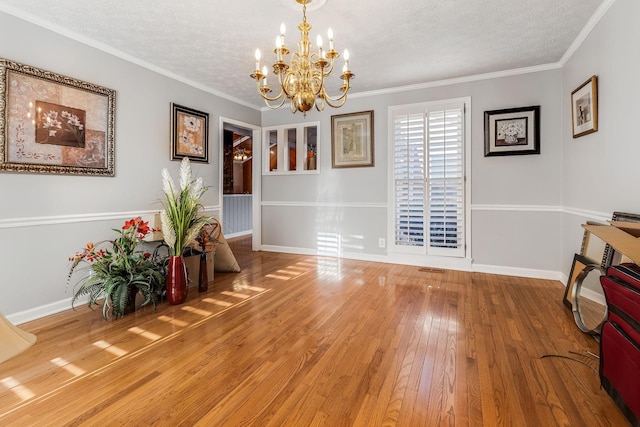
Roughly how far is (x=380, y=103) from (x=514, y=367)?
12.1 ft

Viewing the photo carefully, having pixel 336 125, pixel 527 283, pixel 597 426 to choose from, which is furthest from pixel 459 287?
pixel 336 125

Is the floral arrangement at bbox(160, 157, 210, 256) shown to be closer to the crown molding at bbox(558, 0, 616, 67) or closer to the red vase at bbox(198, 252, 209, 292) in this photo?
the red vase at bbox(198, 252, 209, 292)

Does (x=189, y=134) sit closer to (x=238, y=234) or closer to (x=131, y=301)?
(x=131, y=301)

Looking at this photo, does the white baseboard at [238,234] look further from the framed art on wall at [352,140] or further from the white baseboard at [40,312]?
the white baseboard at [40,312]

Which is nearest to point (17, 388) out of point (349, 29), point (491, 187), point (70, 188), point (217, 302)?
point (217, 302)

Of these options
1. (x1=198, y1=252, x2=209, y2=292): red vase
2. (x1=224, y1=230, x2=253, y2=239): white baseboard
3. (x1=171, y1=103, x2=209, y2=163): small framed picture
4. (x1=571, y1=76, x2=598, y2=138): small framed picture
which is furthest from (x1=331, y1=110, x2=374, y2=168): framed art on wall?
(x1=224, y1=230, x2=253, y2=239): white baseboard

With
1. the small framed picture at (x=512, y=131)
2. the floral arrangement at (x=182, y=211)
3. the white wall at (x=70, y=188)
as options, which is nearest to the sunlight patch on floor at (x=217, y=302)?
the floral arrangement at (x=182, y=211)

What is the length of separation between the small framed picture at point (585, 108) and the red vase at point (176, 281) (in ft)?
13.0

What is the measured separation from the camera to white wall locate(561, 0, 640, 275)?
6.88ft

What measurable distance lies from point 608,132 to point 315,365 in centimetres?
292

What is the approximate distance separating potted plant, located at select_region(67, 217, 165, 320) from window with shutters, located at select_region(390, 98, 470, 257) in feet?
10.3

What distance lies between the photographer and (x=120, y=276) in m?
2.56

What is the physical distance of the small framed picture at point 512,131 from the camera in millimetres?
3580

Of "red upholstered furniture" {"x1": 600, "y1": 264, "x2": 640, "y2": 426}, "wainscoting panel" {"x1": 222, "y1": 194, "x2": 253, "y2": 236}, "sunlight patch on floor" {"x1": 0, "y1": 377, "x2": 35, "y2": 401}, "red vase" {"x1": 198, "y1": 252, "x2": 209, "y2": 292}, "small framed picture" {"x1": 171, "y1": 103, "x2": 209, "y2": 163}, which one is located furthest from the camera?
"wainscoting panel" {"x1": 222, "y1": 194, "x2": 253, "y2": 236}
